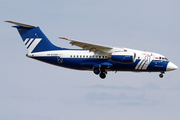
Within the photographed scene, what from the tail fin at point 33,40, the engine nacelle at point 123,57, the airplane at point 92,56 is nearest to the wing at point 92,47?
the airplane at point 92,56

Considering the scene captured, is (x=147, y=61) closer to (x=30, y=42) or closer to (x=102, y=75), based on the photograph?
(x=102, y=75)

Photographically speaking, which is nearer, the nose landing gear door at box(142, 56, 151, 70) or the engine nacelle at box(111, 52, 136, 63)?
the engine nacelle at box(111, 52, 136, 63)

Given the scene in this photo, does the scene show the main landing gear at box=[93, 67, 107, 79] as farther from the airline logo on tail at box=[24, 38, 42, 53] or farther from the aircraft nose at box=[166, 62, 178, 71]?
the airline logo on tail at box=[24, 38, 42, 53]

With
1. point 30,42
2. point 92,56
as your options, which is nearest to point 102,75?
point 92,56

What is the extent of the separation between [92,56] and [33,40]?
22.4 ft

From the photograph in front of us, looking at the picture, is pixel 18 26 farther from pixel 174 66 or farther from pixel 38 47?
pixel 174 66

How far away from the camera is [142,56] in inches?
1163

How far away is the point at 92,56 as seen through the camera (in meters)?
30.5

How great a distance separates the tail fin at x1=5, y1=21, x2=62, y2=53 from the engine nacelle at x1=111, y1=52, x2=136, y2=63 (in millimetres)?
6903

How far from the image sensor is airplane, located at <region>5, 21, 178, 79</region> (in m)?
29.3

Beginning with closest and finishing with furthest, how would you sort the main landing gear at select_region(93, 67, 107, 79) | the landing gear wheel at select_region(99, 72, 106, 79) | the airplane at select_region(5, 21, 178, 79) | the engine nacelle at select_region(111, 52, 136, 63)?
the engine nacelle at select_region(111, 52, 136, 63), the airplane at select_region(5, 21, 178, 79), the main landing gear at select_region(93, 67, 107, 79), the landing gear wheel at select_region(99, 72, 106, 79)

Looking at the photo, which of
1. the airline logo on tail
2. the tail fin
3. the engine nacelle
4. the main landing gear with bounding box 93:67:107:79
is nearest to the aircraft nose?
the engine nacelle

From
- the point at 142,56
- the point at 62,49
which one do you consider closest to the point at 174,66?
the point at 142,56

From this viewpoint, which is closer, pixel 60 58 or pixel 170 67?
pixel 170 67
